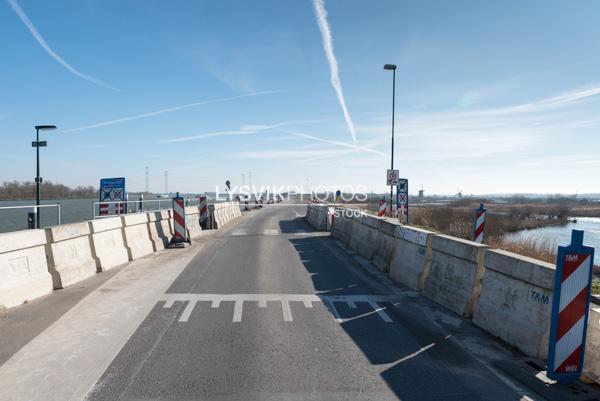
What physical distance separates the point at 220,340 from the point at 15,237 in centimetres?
438

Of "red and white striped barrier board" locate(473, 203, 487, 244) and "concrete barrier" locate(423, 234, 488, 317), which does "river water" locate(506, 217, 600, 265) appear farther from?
"concrete barrier" locate(423, 234, 488, 317)

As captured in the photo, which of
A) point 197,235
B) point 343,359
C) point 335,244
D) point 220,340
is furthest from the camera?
point 197,235

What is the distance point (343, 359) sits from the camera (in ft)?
16.8

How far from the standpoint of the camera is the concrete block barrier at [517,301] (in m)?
5.21

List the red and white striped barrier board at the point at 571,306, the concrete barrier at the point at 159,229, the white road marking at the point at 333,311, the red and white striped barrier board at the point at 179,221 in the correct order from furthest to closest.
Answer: the red and white striped barrier board at the point at 179,221 < the concrete barrier at the point at 159,229 < the white road marking at the point at 333,311 < the red and white striped barrier board at the point at 571,306

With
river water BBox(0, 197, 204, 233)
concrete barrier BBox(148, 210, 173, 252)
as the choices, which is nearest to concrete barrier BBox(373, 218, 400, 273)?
concrete barrier BBox(148, 210, 173, 252)

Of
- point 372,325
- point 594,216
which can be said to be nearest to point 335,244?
point 372,325

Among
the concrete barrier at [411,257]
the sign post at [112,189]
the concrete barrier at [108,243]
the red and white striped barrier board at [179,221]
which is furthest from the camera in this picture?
the sign post at [112,189]

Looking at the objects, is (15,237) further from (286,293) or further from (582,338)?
(582,338)

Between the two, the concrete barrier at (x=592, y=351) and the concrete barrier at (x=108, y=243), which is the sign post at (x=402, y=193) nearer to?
the concrete barrier at (x=108, y=243)

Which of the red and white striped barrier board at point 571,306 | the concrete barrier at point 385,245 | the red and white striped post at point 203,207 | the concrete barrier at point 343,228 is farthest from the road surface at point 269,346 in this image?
the red and white striped post at point 203,207

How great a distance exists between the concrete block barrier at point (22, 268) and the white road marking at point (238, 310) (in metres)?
3.60

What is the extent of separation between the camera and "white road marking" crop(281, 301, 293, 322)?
21.8 feet

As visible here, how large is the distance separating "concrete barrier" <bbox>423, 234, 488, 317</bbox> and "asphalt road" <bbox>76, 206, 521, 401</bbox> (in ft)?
2.08
